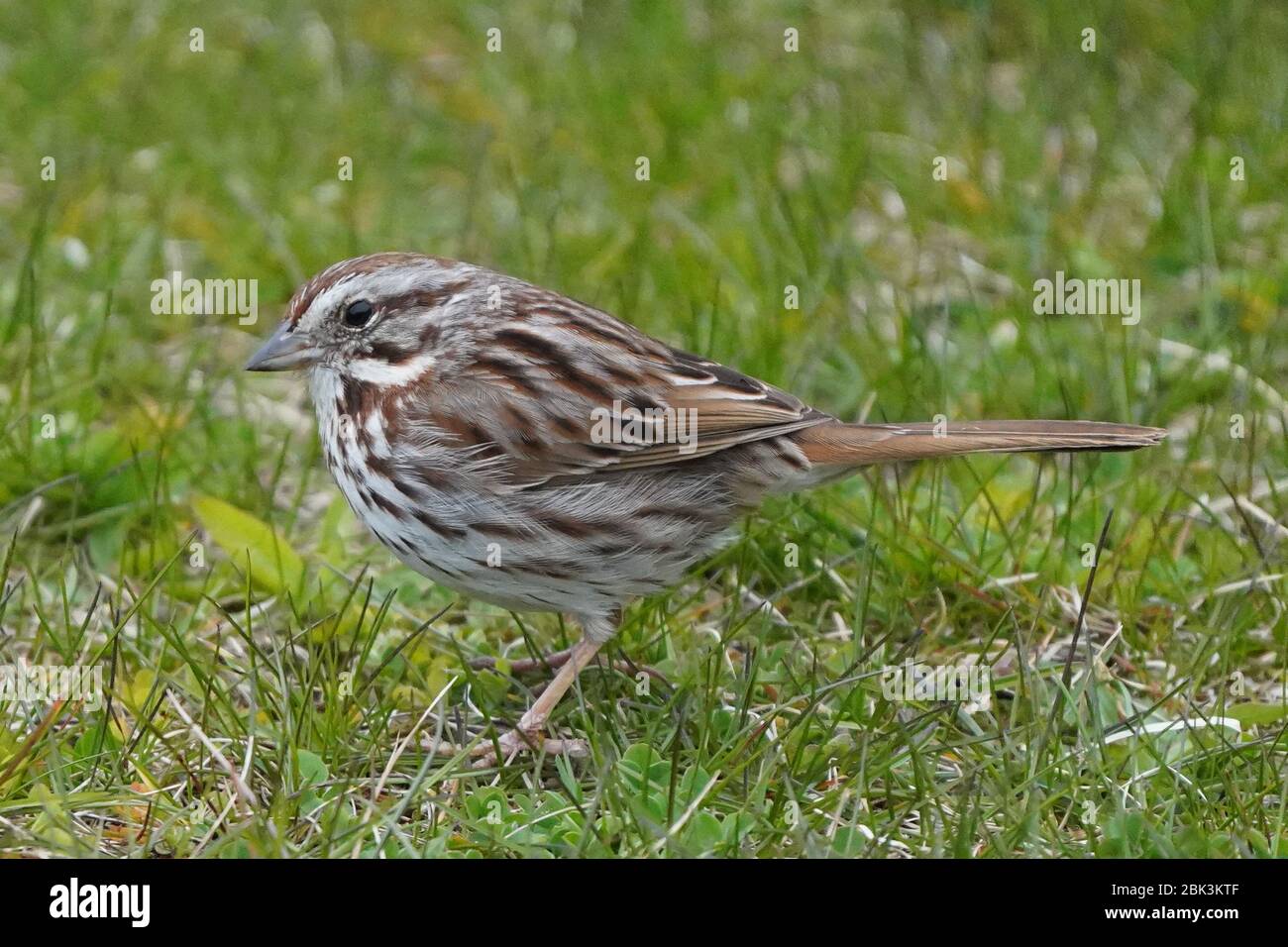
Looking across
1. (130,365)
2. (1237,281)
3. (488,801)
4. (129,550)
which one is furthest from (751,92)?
(488,801)

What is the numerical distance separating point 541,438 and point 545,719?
2.48 feet

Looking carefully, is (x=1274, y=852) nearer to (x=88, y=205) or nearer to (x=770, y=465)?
(x=770, y=465)

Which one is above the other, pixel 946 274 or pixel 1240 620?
pixel 946 274

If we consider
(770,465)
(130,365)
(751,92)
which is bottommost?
(770,465)

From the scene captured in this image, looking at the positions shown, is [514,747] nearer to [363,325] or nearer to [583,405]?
[583,405]

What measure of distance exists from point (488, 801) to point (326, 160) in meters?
4.31

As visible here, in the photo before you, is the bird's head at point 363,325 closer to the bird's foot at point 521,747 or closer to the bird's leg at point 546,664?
the bird's leg at point 546,664

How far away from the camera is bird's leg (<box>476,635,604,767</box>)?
454 centimetres

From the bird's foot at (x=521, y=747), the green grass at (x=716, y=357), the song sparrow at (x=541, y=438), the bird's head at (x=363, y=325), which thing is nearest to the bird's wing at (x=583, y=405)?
the song sparrow at (x=541, y=438)

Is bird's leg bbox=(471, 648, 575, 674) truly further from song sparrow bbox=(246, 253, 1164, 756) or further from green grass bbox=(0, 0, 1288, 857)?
song sparrow bbox=(246, 253, 1164, 756)

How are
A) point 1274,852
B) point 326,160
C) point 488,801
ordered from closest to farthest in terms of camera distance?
1. point 1274,852
2. point 488,801
3. point 326,160

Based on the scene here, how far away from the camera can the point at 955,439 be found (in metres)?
4.77

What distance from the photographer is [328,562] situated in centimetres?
550

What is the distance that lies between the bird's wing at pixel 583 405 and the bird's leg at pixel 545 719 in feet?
1.61
